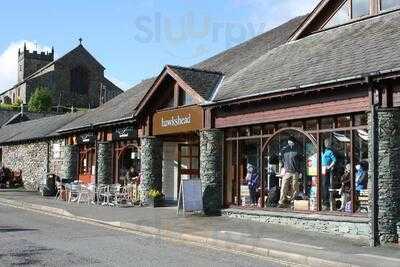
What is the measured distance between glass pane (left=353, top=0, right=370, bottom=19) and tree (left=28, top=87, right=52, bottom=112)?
70928 millimetres

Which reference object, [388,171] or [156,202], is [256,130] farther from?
[156,202]

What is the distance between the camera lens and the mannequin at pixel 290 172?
53.7 ft

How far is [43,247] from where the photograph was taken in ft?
37.7

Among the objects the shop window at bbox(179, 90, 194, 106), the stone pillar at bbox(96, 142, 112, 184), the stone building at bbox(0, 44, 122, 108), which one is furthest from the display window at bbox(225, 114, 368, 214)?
the stone building at bbox(0, 44, 122, 108)

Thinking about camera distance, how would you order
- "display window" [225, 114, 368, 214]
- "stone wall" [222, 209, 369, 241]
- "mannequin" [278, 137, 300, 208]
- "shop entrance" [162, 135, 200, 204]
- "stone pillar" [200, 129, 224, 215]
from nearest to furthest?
"stone wall" [222, 209, 369, 241], "display window" [225, 114, 368, 214], "mannequin" [278, 137, 300, 208], "stone pillar" [200, 129, 224, 215], "shop entrance" [162, 135, 200, 204]

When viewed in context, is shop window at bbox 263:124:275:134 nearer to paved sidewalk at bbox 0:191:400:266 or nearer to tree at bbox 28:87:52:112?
paved sidewalk at bbox 0:191:400:266

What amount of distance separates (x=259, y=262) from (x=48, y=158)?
24.9 metres

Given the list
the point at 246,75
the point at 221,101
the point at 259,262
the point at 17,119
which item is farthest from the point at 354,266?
the point at 17,119

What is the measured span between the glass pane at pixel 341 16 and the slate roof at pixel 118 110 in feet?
28.3

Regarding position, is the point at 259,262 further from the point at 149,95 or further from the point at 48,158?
the point at 48,158

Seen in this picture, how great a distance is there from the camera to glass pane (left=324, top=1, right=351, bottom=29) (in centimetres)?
1834

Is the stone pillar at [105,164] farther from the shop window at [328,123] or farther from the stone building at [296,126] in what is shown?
the shop window at [328,123]

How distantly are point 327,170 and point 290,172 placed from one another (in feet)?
4.57

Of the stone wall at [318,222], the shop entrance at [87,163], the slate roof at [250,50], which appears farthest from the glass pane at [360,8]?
the shop entrance at [87,163]
